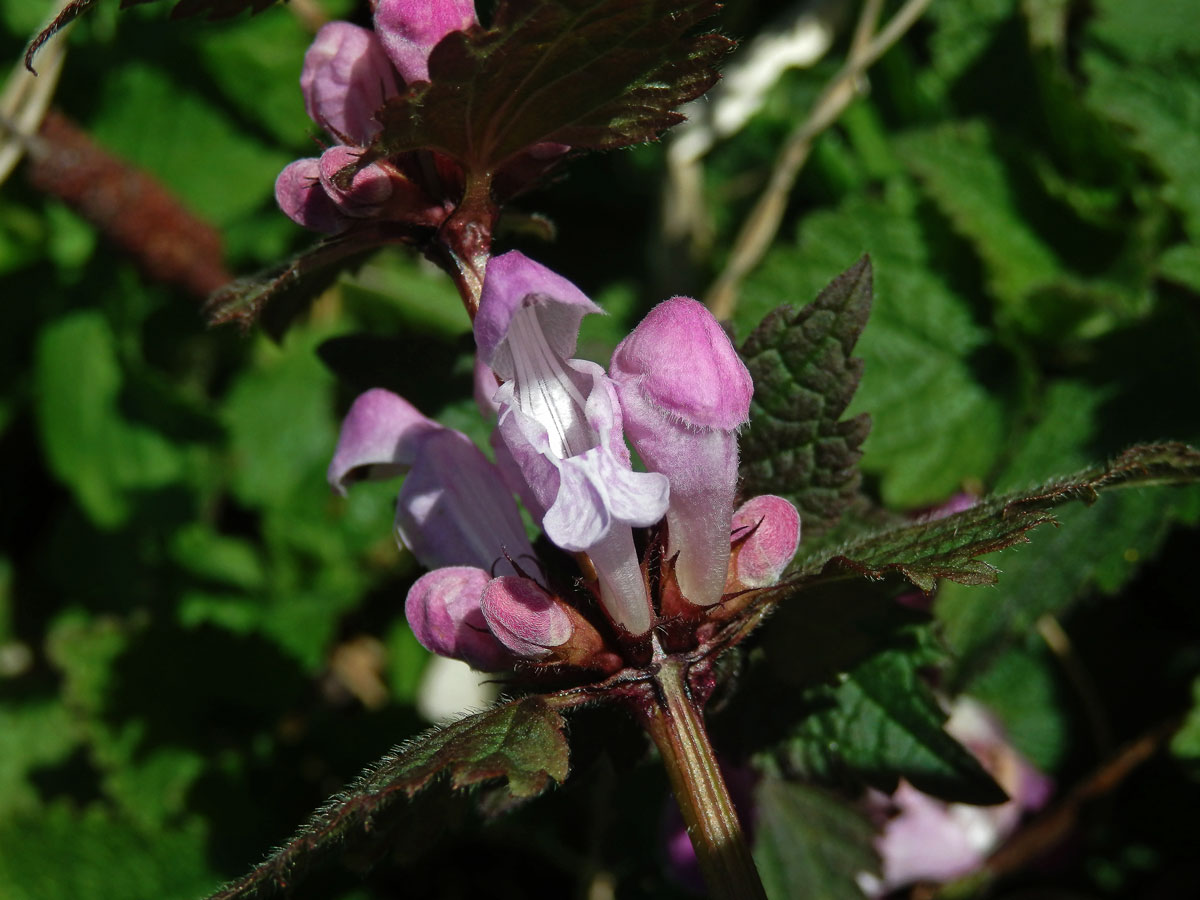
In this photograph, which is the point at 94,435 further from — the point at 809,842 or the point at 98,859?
the point at 809,842

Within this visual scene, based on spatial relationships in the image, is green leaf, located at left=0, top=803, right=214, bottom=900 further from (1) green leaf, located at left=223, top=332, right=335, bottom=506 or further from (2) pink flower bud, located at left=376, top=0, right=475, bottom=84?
(2) pink flower bud, located at left=376, top=0, right=475, bottom=84

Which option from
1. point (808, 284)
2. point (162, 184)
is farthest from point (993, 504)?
point (162, 184)

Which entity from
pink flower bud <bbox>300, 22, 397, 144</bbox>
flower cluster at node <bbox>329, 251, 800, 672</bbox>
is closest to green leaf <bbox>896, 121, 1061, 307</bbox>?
flower cluster at node <bbox>329, 251, 800, 672</bbox>

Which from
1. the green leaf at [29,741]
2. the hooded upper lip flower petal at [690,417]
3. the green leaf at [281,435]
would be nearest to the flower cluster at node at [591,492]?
the hooded upper lip flower petal at [690,417]

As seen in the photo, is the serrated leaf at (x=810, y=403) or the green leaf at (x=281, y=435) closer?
the serrated leaf at (x=810, y=403)

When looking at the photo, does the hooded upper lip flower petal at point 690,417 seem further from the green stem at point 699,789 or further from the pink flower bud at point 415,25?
the pink flower bud at point 415,25

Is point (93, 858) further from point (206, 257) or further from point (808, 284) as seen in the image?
point (808, 284)
